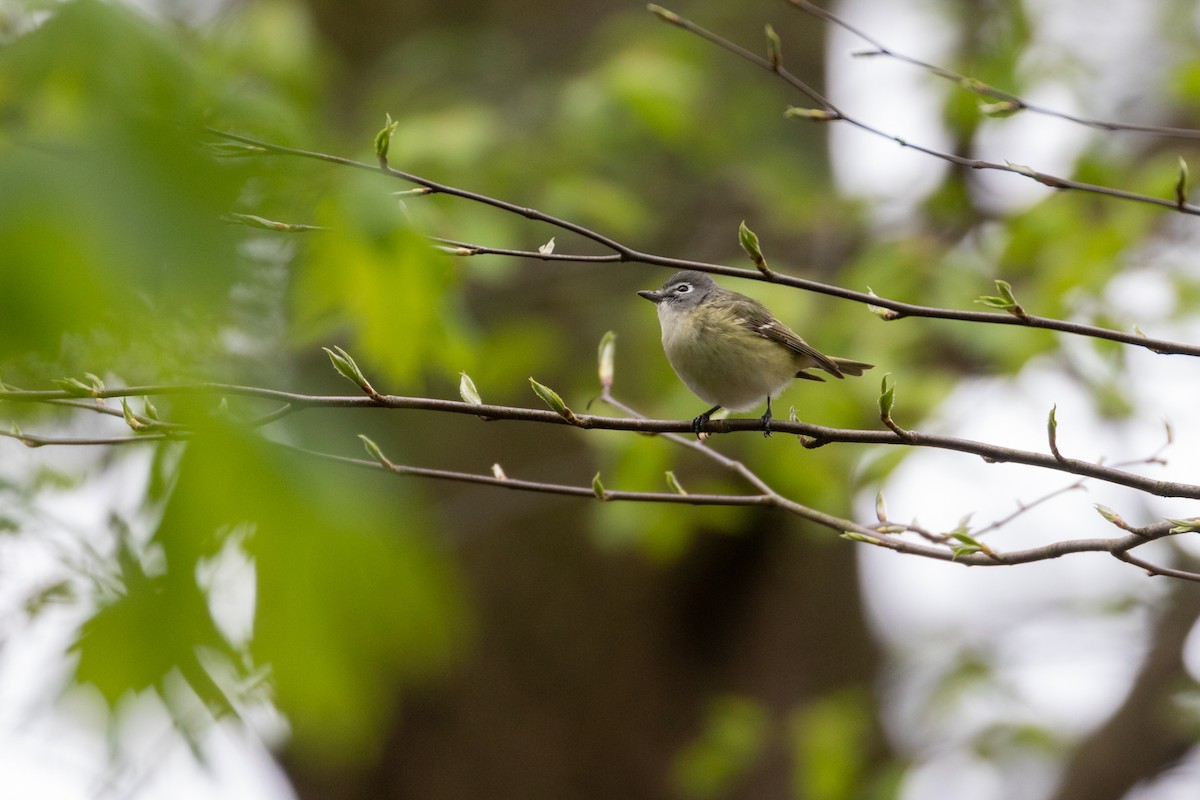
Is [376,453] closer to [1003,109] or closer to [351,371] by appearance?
[351,371]

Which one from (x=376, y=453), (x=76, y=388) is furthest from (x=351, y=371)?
(x=76, y=388)

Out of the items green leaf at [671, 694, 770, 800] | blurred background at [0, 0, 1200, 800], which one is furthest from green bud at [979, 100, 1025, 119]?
green leaf at [671, 694, 770, 800]

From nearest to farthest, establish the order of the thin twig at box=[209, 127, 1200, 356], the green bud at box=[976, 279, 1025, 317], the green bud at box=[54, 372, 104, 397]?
1. the green bud at box=[54, 372, 104, 397]
2. the thin twig at box=[209, 127, 1200, 356]
3. the green bud at box=[976, 279, 1025, 317]

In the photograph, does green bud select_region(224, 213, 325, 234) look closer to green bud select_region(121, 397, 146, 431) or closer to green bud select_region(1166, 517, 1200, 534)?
green bud select_region(121, 397, 146, 431)

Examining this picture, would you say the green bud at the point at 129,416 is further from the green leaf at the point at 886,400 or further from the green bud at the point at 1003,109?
the green bud at the point at 1003,109

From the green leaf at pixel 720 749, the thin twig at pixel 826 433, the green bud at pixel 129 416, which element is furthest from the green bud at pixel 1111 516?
the green leaf at pixel 720 749

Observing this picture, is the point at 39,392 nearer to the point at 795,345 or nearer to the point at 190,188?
the point at 190,188

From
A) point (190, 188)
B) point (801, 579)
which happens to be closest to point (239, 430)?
point (190, 188)

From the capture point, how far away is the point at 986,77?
460 centimetres

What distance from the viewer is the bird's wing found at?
Result: 3959mm

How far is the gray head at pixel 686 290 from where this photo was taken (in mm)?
4238

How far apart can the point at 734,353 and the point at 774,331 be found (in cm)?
23

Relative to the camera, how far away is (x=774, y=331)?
407cm

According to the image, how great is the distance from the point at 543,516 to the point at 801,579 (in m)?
1.48
